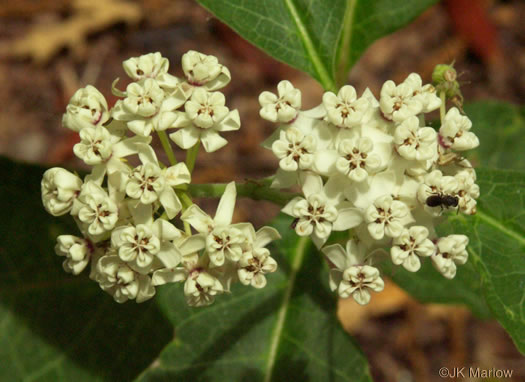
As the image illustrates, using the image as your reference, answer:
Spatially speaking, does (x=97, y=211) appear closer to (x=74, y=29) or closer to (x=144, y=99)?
(x=144, y=99)

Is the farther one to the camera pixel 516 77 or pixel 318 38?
pixel 516 77

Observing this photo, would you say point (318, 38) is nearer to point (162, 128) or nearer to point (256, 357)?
point (162, 128)

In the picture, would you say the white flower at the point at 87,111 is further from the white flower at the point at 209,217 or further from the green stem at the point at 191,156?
the white flower at the point at 209,217

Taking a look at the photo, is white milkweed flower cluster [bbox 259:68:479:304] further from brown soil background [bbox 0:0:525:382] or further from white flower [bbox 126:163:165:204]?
brown soil background [bbox 0:0:525:382]

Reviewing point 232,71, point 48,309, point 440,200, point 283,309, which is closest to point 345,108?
point 440,200

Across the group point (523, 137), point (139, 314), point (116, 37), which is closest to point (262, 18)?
point (139, 314)

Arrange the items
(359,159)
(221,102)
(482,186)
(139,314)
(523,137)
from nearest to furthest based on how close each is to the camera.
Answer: (359,159) < (221,102) < (482,186) < (139,314) < (523,137)

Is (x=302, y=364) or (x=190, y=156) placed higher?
(x=190, y=156)
